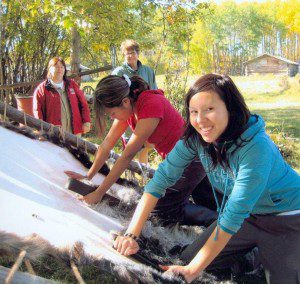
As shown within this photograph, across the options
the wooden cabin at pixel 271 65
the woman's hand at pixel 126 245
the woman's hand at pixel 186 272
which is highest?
the woman's hand at pixel 126 245

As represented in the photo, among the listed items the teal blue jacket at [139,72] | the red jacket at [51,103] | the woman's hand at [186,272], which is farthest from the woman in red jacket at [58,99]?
the woman's hand at [186,272]

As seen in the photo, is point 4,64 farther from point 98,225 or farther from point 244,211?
point 244,211

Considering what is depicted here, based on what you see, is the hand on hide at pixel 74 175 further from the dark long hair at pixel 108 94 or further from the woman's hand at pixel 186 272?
the woman's hand at pixel 186 272

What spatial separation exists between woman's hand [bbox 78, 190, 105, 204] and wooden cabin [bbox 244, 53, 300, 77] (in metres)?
44.2

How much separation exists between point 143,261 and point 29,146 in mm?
1313

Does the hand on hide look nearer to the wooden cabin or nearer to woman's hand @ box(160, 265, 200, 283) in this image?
woman's hand @ box(160, 265, 200, 283)

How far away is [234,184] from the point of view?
1.75 meters

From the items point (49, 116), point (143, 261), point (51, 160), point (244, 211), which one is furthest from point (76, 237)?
point (49, 116)

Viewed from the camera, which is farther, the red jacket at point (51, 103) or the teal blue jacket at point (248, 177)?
the red jacket at point (51, 103)

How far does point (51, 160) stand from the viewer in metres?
2.69

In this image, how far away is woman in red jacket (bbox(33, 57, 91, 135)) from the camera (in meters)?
4.12

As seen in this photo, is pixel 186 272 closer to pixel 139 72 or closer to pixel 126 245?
pixel 126 245

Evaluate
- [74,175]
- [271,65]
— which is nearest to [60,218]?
[74,175]

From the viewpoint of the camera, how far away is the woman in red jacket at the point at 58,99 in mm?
4117
